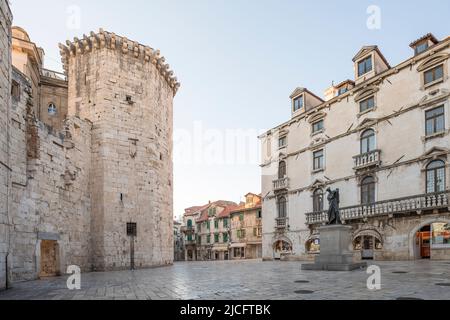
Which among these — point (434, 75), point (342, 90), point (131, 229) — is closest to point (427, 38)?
point (434, 75)

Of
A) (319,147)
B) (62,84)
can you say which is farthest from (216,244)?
(62,84)

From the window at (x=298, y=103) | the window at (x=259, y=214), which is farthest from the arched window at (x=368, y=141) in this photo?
the window at (x=259, y=214)

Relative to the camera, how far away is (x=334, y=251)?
49.1 feet

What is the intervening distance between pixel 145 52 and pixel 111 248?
13.0 m

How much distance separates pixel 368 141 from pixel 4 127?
2200 centimetres

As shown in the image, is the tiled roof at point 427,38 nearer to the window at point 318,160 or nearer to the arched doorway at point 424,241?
the window at point 318,160

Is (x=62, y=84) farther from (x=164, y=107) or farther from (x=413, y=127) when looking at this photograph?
(x=413, y=127)

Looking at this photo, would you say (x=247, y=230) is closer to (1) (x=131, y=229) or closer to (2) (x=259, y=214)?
(2) (x=259, y=214)

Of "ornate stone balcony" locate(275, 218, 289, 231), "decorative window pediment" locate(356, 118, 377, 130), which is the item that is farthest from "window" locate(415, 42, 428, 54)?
"ornate stone balcony" locate(275, 218, 289, 231)

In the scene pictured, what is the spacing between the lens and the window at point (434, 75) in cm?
2041

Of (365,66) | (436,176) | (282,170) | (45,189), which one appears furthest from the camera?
(282,170)

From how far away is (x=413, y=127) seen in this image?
21.5m
